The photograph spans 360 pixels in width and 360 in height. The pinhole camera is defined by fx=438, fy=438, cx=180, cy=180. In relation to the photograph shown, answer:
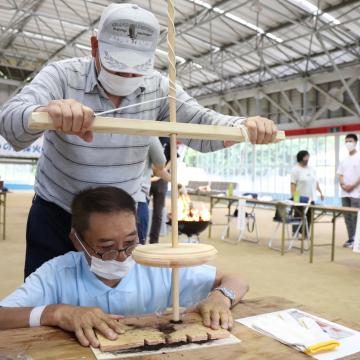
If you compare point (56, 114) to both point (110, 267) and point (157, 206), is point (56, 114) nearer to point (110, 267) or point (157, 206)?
point (110, 267)

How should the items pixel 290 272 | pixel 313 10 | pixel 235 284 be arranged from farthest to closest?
pixel 313 10, pixel 290 272, pixel 235 284

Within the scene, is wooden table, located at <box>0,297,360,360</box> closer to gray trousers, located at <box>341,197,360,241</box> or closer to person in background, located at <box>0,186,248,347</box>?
person in background, located at <box>0,186,248,347</box>

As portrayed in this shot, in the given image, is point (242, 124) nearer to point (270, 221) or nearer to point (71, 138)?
point (71, 138)

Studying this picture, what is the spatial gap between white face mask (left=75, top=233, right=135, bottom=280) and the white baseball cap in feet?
1.75

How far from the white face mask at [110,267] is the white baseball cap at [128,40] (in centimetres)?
53

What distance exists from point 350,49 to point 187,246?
36.6 feet

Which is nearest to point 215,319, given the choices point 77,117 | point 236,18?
point 77,117

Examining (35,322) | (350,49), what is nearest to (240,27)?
(350,49)

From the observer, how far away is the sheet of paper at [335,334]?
97 cm

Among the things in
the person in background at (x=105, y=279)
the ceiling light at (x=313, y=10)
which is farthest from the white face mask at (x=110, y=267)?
the ceiling light at (x=313, y=10)

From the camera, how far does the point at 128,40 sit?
1.01 meters

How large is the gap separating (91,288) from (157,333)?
0.35 m

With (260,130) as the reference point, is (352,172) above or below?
above

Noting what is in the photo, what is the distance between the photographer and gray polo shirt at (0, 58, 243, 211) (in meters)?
1.36
